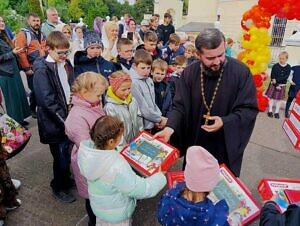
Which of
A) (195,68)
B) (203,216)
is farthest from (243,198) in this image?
(195,68)

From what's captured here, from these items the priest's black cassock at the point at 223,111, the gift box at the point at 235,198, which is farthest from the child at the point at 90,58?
the gift box at the point at 235,198

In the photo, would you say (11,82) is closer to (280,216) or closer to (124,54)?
(124,54)

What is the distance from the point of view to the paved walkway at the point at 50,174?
3.13 m

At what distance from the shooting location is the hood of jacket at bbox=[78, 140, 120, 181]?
1.95 metres

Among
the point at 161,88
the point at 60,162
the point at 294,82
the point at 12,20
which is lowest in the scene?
the point at 60,162

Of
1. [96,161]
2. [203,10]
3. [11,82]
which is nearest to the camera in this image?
[96,161]

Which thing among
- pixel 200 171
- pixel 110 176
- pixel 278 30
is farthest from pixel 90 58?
pixel 278 30

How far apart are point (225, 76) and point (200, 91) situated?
0.28m

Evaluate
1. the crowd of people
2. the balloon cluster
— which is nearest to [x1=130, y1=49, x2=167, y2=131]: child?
the crowd of people

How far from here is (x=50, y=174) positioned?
3889mm

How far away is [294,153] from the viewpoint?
502 cm

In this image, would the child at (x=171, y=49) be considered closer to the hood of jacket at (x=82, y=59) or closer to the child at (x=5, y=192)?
the hood of jacket at (x=82, y=59)

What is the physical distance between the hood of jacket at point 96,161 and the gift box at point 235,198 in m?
0.55

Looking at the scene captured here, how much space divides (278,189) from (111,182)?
1.29m
